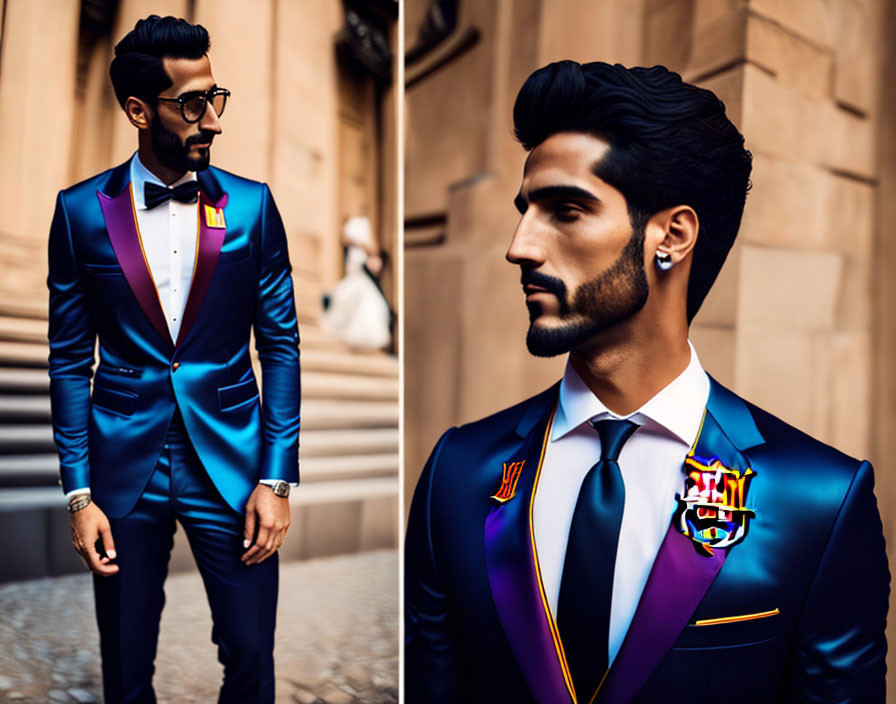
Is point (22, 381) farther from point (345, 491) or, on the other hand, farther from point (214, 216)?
point (345, 491)

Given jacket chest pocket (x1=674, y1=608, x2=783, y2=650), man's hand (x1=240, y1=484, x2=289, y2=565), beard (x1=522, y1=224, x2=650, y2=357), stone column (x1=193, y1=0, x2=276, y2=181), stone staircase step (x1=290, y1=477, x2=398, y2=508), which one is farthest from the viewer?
stone staircase step (x1=290, y1=477, x2=398, y2=508)

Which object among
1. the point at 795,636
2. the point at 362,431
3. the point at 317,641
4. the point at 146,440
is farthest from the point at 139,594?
→ the point at 795,636

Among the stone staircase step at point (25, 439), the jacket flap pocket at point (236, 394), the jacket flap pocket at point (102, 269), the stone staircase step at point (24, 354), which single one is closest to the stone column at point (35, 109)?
the jacket flap pocket at point (102, 269)

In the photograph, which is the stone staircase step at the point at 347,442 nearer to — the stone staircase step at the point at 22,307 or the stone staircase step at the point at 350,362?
the stone staircase step at the point at 350,362

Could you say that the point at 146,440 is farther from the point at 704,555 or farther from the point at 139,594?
the point at 704,555

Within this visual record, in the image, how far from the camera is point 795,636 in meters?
1.74

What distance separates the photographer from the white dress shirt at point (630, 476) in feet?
6.08

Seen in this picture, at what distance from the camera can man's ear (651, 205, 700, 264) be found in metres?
1.83

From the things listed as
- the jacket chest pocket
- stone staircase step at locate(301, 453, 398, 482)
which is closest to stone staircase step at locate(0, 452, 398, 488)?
stone staircase step at locate(301, 453, 398, 482)

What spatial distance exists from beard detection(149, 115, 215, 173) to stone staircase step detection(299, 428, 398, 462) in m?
0.89

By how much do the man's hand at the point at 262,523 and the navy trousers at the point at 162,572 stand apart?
0.03 m

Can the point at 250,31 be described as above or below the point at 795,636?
above

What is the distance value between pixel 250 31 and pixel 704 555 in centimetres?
203

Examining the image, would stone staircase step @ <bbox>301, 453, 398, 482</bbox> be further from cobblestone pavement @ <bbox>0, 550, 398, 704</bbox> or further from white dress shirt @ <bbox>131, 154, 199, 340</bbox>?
white dress shirt @ <bbox>131, 154, 199, 340</bbox>
